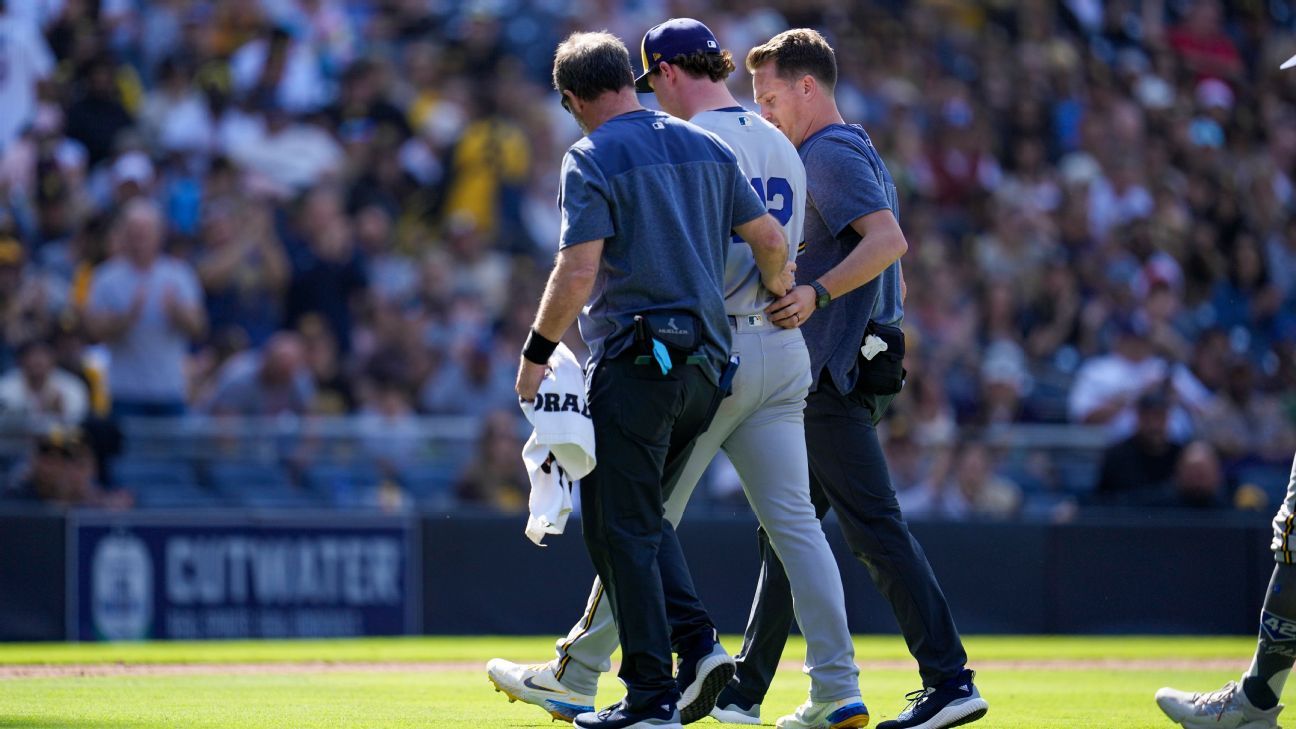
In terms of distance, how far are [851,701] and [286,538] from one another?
684cm

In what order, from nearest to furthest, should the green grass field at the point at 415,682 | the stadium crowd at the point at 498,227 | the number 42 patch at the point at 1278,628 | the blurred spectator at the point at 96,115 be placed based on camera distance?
the number 42 patch at the point at 1278,628 < the green grass field at the point at 415,682 < the stadium crowd at the point at 498,227 < the blurred spectator at the point at 96,115

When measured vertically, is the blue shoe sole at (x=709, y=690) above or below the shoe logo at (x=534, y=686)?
above

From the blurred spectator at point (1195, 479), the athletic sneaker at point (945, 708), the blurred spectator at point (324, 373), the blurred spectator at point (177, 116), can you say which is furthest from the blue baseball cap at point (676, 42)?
the blurred spectator at point (177, 116)

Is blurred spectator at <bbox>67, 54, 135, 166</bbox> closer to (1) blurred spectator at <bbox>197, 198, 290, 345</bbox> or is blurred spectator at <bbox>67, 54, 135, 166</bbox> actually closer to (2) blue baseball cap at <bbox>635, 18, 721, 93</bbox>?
(1) blurred spectator at <bbox>197, 198, 290, 345</bbox>

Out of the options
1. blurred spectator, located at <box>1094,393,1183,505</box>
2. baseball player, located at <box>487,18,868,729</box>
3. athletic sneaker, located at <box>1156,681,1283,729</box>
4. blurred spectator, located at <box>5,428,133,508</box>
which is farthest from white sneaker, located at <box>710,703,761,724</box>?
blurred spectator, located at <box>1094,393,1183,505</box>

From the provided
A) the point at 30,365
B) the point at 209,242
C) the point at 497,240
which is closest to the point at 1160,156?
the point at 497,240

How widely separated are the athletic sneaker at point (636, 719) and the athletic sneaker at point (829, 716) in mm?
634

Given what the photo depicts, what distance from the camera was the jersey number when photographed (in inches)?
238

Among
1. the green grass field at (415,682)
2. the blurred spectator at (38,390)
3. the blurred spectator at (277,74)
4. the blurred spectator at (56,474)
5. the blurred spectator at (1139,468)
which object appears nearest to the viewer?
the green grass field at (415,682)

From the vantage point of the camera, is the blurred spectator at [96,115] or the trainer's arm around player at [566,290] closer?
the trainer's arm around player at [566,290]

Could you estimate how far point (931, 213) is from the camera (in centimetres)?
1728

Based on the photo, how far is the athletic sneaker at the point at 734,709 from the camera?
257 inches

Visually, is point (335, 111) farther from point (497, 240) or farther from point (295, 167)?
point (497, 240)

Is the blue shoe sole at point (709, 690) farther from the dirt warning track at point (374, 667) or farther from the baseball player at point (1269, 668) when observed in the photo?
the dirt warning track at point (374, 667)
